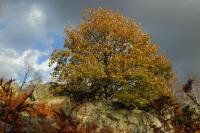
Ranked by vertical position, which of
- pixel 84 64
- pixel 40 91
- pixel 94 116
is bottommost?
pixel 94 116

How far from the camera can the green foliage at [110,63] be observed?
1966 inches

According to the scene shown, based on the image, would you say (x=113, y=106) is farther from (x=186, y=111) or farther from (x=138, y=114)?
(x=186, y=111)

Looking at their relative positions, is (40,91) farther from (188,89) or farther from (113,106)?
(188,89)

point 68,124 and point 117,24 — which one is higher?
point 117,24

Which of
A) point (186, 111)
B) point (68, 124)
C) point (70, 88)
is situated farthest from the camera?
point (70, 88)

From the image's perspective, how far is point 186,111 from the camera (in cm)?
2089

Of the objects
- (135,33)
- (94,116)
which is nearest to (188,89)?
(94,116)

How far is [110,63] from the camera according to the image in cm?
5162

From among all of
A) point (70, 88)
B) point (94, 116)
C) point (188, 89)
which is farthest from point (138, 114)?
point (188, 89)

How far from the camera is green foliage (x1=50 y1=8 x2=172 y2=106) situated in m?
49.9

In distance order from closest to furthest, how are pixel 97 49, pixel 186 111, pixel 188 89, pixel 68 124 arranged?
pixel 188 89 → pixel 68 124 → pixel 186 111 → pixel 97 49

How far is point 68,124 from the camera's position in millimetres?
18516

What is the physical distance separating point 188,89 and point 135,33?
40.1 m

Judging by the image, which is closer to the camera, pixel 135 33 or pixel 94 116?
pixel 94 116
